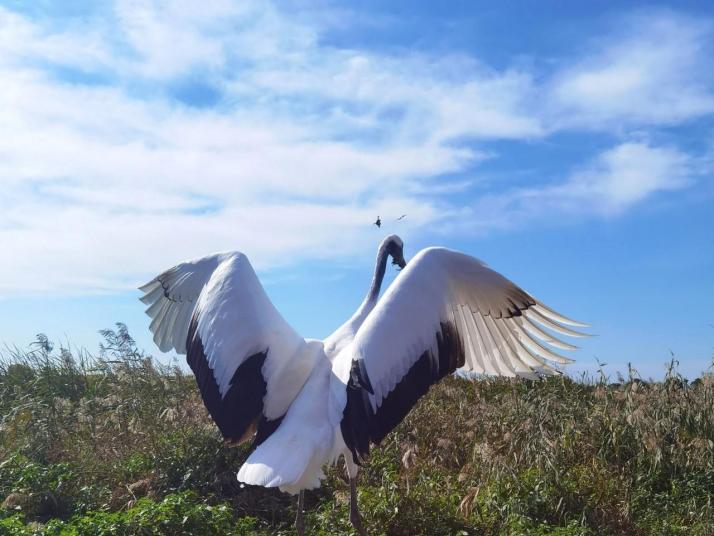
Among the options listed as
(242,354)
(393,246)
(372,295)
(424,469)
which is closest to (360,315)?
(372,295)

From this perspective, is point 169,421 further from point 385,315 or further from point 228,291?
point 385,315

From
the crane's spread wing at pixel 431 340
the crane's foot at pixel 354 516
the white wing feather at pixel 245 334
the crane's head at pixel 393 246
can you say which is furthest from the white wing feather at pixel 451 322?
the crane's head at pixel 393 246

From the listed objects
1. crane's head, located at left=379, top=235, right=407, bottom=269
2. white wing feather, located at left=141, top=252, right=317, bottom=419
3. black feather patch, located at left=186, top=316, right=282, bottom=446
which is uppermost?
crane's head, located at left=379, top=235, right=407, bottom=269

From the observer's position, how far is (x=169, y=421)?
7.03 metres

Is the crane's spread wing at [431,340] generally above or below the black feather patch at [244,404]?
above

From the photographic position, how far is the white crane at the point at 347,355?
4.44 meters

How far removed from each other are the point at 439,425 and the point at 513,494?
1.74 m

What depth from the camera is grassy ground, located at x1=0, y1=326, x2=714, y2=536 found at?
200 inches

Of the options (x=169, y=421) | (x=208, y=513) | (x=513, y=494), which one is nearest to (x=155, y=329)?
(x=169, y=421)

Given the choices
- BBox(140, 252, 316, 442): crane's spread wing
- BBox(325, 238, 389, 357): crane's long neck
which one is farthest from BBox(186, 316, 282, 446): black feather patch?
BBox(325, 238, 389, 357): crane's long neck

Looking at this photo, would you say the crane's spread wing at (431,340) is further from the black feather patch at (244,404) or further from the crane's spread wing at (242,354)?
the black feather patch at (244,404)

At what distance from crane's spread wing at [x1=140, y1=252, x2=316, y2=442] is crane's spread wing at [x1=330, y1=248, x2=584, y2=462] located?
0.42 m

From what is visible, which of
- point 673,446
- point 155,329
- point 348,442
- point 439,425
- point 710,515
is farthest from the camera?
point 439,425

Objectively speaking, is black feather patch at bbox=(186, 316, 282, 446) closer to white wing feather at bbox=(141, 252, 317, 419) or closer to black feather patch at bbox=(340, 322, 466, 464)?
white wing feather at bbox=(141, 252, 317, 419)
